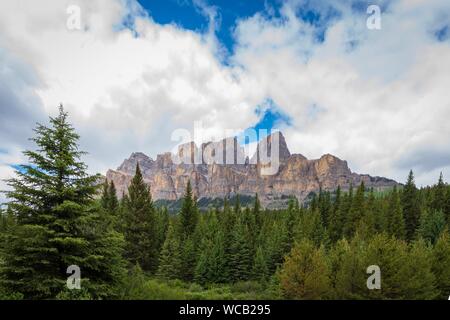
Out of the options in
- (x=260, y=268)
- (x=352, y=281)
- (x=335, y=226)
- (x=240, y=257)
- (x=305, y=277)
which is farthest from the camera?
(x=335, y=226)

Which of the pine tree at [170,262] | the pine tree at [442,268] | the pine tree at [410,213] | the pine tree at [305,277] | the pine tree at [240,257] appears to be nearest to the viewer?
the pine tree at [305,277]

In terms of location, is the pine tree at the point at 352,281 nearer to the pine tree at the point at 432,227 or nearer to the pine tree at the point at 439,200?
the pine tree at the point at 432,227

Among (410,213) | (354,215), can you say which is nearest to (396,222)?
(354,215)

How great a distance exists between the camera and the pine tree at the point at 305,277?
71.9 ft

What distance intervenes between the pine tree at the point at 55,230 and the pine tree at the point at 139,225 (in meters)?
24.0

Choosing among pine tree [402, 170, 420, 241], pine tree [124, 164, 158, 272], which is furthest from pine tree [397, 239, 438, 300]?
pine tree [402, 170, 420, 241]

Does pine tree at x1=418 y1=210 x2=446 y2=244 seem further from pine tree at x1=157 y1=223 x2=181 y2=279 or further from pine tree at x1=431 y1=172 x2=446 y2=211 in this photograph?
pine tree at x1=157 y1=223 x2=181 y2=279

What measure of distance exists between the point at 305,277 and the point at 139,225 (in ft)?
74.2

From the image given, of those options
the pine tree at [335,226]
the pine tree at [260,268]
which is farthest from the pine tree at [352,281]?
the pine tree at [335,226]

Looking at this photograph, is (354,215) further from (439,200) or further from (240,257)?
(240,257)

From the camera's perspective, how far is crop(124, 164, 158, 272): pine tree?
3781 cm

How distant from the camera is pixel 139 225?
3816cm
